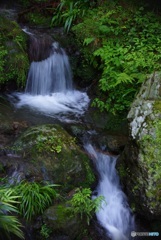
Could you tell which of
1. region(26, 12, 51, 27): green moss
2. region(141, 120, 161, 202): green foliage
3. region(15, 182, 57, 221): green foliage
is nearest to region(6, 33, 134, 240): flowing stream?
region(141, 120, 161, 202): green foliage

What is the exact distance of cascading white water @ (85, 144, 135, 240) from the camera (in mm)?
5137

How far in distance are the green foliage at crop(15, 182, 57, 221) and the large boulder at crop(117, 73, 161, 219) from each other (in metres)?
1.50

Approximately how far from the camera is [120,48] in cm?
789

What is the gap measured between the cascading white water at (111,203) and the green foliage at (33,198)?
3.27 ft

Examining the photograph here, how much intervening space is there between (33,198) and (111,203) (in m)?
1.70

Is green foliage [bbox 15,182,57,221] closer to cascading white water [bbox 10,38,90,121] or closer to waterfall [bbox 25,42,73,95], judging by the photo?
cascading white water [bbox 10,38,90,121]

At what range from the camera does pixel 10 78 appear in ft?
24.8

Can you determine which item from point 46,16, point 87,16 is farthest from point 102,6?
point 46,16

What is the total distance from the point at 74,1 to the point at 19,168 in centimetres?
720

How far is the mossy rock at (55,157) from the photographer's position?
5.17m

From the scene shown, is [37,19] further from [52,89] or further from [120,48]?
[120,48]

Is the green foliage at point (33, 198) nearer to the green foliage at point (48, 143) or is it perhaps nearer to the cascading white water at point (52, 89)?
the green foliage at point (48, 143)

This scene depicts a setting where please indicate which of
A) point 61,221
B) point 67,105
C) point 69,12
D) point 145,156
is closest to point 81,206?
point 61,221

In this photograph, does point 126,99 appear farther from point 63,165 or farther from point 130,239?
point 130,239
